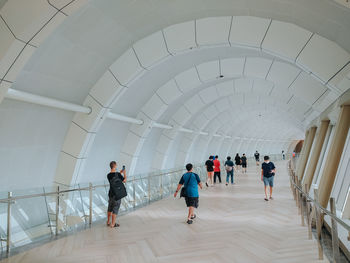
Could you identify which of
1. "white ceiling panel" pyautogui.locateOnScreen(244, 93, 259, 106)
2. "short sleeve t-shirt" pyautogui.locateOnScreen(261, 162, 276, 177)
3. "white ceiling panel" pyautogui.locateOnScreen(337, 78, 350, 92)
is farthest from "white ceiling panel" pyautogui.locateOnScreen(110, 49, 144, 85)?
"white ceiling panel" pyautogui.locateOnScreen(244, 93, 259, 106)

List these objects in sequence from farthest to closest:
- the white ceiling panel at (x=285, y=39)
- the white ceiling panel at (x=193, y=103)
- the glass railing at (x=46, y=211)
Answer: the white ceiling panel at (x=193, y=103) < the white ceiling panel at (x=285, y=39) < the glass railing at (x=46, y=211)

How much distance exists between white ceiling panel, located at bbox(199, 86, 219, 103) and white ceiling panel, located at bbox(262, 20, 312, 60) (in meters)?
10.3

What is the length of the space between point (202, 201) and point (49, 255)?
6.45 m

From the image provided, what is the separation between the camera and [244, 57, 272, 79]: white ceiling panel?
12.9 metres

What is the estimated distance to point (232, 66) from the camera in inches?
544

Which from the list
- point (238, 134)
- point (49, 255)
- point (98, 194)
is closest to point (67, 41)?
point (98, 194)

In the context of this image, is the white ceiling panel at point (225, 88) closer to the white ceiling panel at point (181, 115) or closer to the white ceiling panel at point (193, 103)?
the white ceiling panel at point (193, 103)

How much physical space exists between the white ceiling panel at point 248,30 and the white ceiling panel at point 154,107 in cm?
656

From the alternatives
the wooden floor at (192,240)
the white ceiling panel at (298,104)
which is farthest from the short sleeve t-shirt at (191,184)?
the white ceiling panel at (298,104)

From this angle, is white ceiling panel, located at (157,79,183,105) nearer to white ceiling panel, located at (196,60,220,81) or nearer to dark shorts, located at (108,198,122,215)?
white ceiling panel, located at (196,60,220,81)

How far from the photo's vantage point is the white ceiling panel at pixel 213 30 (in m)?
8.99

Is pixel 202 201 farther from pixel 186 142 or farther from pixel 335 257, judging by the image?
pixel 186 142

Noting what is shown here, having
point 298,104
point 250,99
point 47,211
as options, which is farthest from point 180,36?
point 250,99

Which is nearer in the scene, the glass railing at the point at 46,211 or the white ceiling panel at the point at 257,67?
the glass railing at the point at 46,211
